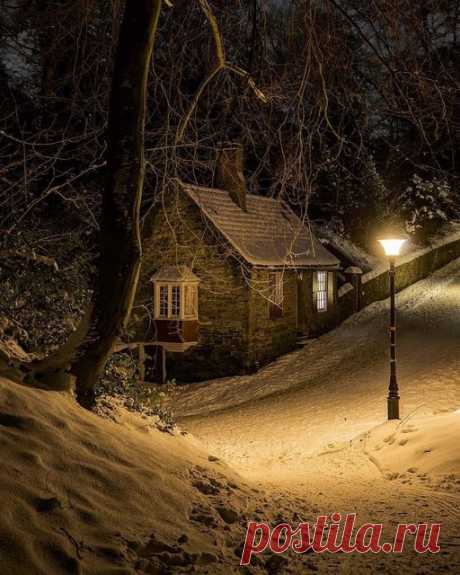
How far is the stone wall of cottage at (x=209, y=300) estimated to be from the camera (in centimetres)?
2222

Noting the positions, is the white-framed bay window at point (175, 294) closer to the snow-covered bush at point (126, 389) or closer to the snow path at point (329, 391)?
the snow path at point (329, 391)

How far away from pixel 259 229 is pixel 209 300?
12.1ft

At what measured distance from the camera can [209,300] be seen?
22938 mm

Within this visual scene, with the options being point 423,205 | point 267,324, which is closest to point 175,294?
point 267,324

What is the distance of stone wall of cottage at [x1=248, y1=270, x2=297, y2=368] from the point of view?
22.2 m

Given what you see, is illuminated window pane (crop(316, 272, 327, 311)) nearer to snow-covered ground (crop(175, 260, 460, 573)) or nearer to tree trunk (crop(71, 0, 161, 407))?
snow-covered ground (crop(175, 260, 460, 573))

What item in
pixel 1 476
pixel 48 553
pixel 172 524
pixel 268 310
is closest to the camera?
pixel 48 553

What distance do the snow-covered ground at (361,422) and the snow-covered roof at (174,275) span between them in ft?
12.6

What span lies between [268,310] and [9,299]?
15.1 m

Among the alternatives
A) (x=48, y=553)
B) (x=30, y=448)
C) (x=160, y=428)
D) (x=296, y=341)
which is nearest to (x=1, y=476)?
(x=30, y=448)

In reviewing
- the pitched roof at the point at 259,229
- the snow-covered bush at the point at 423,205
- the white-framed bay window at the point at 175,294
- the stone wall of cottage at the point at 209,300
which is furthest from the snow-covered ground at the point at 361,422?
the snow-covered bush at the point at 423,205

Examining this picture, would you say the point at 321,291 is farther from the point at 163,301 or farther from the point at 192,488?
the point at 192,488

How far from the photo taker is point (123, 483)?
5484 mm

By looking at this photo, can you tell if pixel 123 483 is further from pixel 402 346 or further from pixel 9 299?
pixel 402 346
